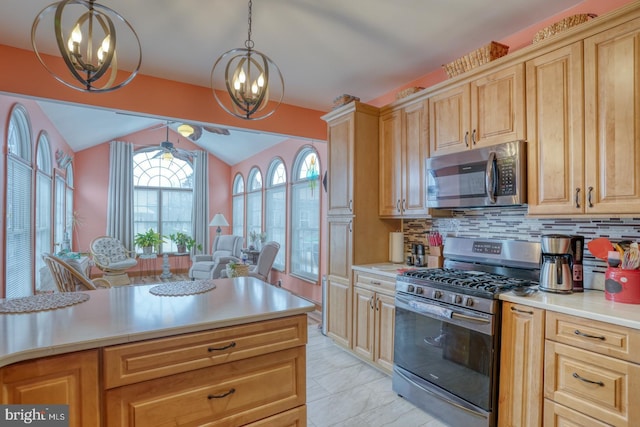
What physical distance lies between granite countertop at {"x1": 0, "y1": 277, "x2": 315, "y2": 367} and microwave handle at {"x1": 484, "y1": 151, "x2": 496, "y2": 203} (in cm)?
154

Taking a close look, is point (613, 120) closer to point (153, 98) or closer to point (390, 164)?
point (390, 164)

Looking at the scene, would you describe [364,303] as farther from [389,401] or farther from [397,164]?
[397,164]

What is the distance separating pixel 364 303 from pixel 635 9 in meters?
2.66

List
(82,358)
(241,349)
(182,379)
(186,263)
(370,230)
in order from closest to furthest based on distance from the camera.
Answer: (82,358) → (182,379) → (241,349) → (370,230) → (186,263)

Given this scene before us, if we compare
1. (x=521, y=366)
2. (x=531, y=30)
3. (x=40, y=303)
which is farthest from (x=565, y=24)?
(x=40, y=303)

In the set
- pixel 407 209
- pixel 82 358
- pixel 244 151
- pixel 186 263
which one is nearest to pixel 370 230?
pixel 407 209

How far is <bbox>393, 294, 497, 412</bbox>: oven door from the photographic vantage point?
203 centimetres

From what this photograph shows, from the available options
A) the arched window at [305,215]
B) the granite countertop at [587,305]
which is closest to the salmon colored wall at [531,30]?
the granite countertop at [587,305]

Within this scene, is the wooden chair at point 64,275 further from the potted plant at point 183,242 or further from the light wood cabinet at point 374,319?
the potted plant at point 183,242

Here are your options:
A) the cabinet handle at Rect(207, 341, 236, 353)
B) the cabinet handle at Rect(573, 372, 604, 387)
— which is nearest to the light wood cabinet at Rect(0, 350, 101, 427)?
the cabinet handle at Rect(207, 341, 236, 353)

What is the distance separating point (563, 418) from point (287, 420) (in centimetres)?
145

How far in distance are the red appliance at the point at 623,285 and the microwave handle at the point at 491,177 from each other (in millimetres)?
770

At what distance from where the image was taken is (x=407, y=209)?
310cm

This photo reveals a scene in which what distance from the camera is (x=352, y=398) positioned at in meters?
2.58
